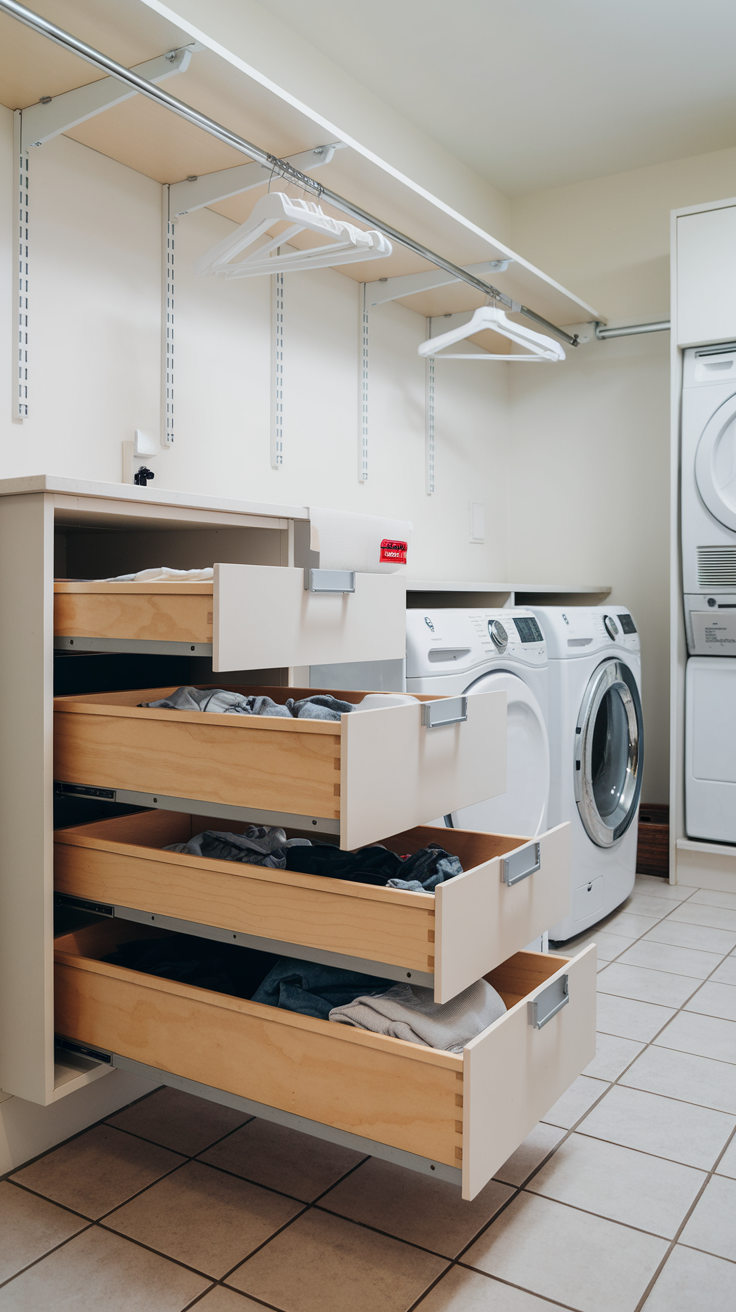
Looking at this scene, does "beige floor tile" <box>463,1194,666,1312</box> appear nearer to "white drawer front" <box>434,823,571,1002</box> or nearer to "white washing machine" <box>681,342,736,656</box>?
"white drawer front" <box>434,823,571,1002</box>

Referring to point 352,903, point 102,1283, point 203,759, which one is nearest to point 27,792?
point 203,759

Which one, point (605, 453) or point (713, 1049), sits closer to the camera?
point (713, 1049)

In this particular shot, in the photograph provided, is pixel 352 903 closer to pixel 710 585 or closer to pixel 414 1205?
pixel 414 1205

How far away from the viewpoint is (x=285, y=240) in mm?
2012

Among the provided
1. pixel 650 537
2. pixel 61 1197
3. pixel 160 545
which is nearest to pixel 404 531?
pixel 160 545

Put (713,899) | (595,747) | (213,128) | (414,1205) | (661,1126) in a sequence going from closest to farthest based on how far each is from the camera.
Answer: (414,1205) < (661,1126) < (213,128) < (595,747) < (713,899)

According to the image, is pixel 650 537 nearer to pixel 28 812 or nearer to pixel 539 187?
pixel 539 187

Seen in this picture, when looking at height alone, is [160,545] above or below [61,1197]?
above

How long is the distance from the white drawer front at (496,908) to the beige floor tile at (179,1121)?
2.05 feet

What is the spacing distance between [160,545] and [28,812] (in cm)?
67

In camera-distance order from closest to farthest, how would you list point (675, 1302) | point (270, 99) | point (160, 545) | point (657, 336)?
point (675, 1302) < point (270, 99) < point (160, 545) < point (657, 336)

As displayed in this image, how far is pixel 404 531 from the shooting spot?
2033 millimetres

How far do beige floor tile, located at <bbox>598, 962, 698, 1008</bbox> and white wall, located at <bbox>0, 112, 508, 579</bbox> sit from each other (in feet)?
4.89

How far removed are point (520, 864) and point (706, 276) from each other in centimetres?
242
